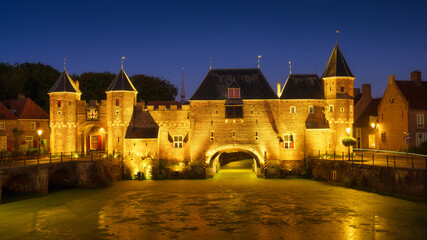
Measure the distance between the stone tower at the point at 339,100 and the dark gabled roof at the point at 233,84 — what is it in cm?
533

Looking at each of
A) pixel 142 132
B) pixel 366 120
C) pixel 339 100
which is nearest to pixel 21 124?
pixel 142 132

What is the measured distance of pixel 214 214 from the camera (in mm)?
21719

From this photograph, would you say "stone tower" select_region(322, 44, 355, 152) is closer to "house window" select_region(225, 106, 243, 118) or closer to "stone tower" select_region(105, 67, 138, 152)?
"house window" select_region(225, 106, 243, 118)

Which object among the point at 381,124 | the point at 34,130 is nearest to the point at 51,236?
the point at 34,130

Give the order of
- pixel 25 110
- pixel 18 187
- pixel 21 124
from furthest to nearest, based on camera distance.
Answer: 1. pixel 25 110
2. pixel 21 124
3. pixel 18 187

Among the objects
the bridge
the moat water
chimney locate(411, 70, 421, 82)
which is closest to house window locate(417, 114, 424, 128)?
chimney locate(411, 70, 421, 82)

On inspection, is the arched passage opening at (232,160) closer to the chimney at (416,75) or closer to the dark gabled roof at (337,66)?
the dark gabled roof at (337,66)

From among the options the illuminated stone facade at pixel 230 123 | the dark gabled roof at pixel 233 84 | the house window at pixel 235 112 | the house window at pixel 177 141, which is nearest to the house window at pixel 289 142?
the illuminated stone facade at pixel 230 123

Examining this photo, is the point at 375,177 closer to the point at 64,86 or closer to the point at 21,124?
the point at 64,86

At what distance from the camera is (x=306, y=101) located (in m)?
35.8

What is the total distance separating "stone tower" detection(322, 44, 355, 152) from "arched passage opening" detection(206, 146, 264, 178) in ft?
24.7

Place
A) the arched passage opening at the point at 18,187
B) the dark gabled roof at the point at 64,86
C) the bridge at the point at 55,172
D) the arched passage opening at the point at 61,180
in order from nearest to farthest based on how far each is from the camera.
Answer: the bridge at the point at 55,172 < the arched passage opening at the point at 18,187 < the arched passage opening at the point at 61,180 < the dark gabled roof at the point at 64,86

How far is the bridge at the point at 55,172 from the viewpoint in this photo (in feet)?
84.9

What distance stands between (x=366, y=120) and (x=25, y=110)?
40.4 meters
